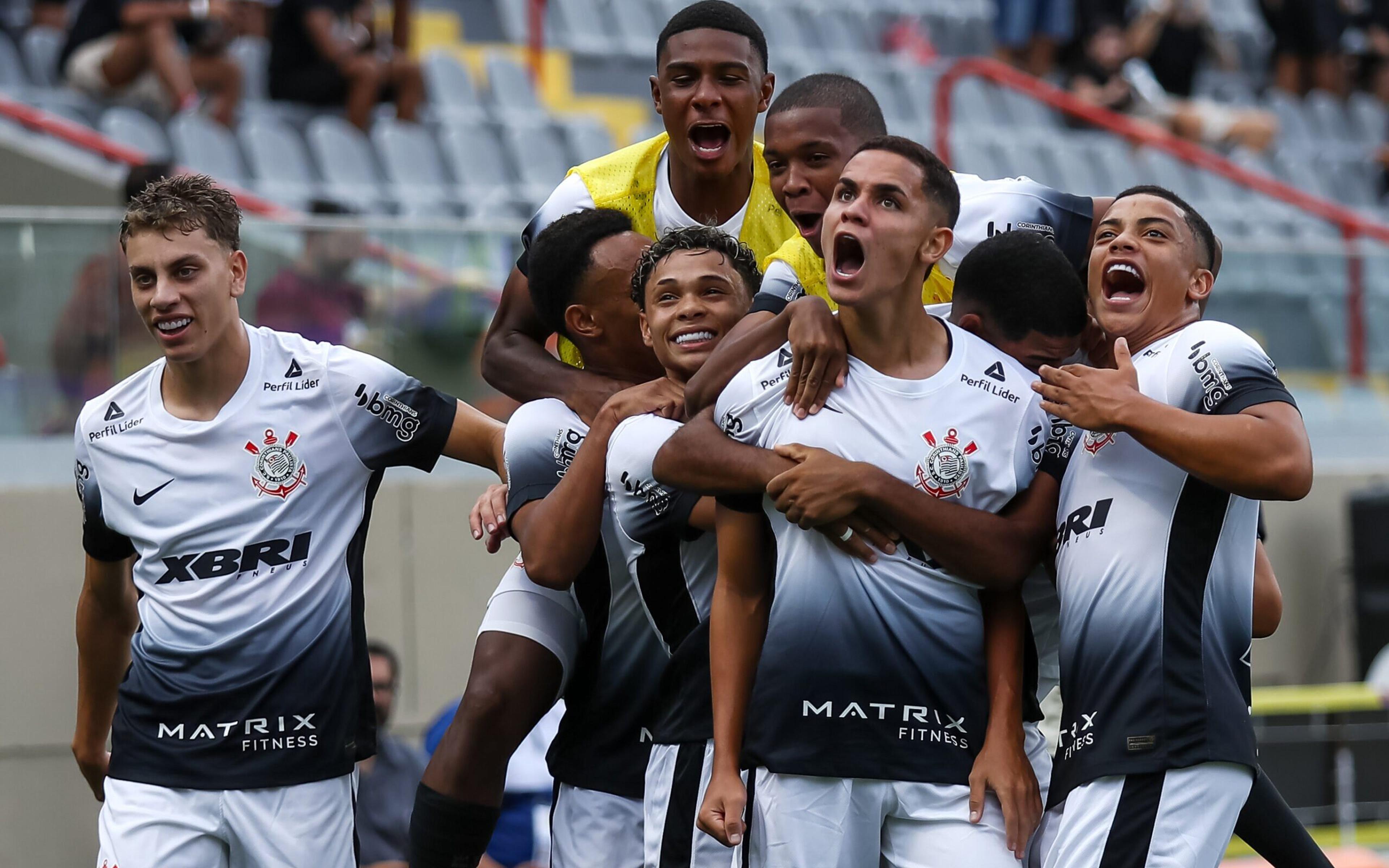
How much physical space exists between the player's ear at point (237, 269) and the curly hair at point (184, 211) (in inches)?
0.9

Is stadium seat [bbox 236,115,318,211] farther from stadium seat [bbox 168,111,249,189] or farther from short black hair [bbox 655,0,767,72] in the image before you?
short black hair [bbox 655,0,767,72]

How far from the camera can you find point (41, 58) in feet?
38.2

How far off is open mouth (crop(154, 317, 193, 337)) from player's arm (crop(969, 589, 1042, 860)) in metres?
2.14

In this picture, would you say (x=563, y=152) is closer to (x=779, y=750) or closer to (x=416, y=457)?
(x=416, y=457)

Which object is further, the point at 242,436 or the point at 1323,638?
the point at 1323,638

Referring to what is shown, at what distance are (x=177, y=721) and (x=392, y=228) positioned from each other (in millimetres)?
4098

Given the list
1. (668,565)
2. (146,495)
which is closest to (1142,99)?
(668,565)

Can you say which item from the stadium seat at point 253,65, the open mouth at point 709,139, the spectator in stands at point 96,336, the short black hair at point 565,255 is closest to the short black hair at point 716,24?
the open mouth at point 709,139

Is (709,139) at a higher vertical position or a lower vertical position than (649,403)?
higher

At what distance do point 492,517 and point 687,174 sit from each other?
118 cm

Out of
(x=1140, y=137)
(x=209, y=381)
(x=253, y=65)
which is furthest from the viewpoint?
(x=1140, y=137)

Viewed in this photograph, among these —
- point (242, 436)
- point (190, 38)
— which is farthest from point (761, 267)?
point (190, 38)

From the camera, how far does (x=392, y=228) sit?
8344mm

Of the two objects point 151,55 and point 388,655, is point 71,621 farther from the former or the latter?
point 151,55
